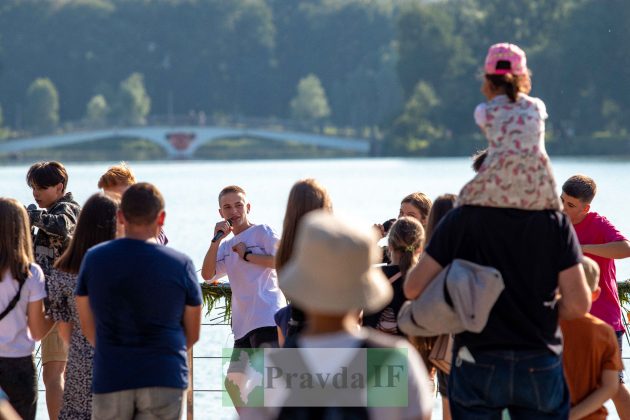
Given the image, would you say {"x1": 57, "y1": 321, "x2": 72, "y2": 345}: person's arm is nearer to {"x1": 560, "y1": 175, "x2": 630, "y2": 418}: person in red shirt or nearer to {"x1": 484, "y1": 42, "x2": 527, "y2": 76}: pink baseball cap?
{"x1": 484, "y1": 42, "x2": 527, "y2": 76}: pink baseball cap

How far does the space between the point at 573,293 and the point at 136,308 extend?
126 centimetres

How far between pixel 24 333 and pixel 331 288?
2.30 m

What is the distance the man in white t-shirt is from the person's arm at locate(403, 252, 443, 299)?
1.89m

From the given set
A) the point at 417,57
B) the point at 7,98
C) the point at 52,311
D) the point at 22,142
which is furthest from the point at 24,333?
the point at 7,98

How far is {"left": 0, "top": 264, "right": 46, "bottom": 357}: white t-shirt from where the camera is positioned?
4699 mm

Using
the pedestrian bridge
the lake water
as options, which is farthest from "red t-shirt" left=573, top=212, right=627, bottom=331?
the pedestrian bridge

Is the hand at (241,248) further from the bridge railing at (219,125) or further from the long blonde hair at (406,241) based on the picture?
the bridge railing at (219,125)

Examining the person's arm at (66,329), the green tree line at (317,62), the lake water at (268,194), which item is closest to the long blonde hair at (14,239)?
the person's arm at (66,329)

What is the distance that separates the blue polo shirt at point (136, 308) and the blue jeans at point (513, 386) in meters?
0.87

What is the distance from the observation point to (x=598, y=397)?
424cm

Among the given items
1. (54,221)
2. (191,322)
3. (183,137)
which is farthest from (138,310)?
(183,137)

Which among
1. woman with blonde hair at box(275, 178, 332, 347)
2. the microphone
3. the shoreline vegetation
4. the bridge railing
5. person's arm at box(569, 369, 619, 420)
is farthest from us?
the bridge railing

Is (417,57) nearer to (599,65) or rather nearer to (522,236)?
(599,65)

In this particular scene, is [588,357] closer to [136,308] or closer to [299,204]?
[299,204]
